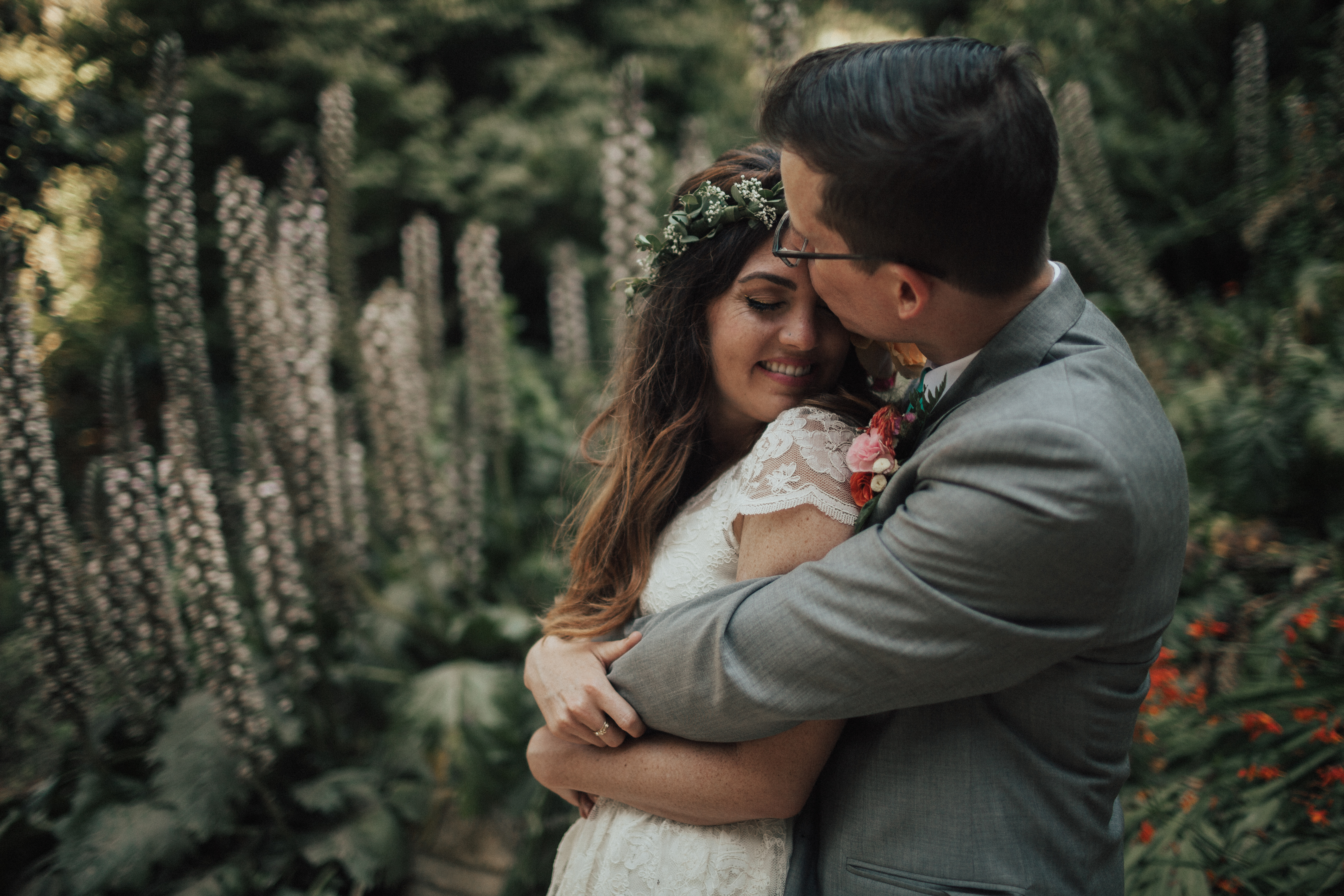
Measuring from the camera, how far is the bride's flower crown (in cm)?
160

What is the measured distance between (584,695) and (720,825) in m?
0.38

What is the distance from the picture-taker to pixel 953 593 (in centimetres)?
101

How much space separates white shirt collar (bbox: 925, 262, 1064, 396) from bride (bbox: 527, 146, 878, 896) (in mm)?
187

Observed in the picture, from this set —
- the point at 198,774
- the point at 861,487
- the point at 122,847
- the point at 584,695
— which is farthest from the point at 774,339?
the point at 122,847

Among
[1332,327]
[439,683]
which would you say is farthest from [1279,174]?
[439,683]

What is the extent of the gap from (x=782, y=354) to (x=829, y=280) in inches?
13.0

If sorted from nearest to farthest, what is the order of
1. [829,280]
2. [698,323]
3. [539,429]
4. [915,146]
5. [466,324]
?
[915,146] → [829,280] → [698,323] → [466,324] → [539,429]

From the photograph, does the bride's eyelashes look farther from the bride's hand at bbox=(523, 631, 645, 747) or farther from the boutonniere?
the bride's hand at bbox=(523, 631, 645, 747)

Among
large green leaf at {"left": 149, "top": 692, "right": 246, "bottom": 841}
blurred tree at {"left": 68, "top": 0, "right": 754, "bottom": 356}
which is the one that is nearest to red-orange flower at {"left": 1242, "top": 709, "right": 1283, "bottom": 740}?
large green leaf at {"left": 149, "top": 692, "right": 246, "bottom": 841}

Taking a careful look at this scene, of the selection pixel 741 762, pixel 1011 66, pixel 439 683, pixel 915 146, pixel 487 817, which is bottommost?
pixel 487 817

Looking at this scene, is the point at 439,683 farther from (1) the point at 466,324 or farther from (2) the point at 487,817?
(1) the point at 466,324

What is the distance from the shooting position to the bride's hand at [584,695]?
1417mm

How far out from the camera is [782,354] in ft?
5.23

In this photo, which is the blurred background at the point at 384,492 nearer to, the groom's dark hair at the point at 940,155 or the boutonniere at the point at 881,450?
the boutonniere at the point at 881,450
